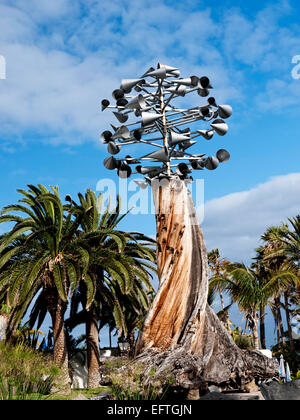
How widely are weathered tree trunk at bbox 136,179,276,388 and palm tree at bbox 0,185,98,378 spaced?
7132 millimetres

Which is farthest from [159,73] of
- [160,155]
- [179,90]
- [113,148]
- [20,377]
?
[20,377]

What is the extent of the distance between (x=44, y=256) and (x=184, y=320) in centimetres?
930

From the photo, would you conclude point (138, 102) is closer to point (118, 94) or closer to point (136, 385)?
point (118, 94)

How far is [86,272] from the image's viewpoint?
1808 centimetres

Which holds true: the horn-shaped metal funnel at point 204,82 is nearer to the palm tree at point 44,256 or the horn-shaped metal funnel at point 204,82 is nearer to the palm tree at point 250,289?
the palm tree at point 44,256

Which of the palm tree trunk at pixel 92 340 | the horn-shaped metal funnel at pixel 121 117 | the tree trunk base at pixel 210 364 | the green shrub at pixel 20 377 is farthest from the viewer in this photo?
the palm tree trunk at pixel 92 340

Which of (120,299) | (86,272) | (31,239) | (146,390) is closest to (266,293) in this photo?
(120,299)

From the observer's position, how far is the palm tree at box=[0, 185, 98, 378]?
56.8ft

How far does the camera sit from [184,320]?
10.0m

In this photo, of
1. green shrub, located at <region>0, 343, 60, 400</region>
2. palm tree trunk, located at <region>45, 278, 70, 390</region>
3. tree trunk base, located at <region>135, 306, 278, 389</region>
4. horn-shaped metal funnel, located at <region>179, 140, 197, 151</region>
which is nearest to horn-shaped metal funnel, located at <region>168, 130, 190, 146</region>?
horn-shaped metal funnel, located at <region>179, 140, 197, 151</region>

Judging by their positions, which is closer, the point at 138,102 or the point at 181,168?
the point at 138,102

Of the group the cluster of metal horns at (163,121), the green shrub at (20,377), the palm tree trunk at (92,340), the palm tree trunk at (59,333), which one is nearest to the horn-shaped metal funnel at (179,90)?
the cluster of metal horns at (163,121)

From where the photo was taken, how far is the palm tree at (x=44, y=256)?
56.8 ft

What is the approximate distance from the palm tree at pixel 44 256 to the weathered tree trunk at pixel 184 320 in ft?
23.4
